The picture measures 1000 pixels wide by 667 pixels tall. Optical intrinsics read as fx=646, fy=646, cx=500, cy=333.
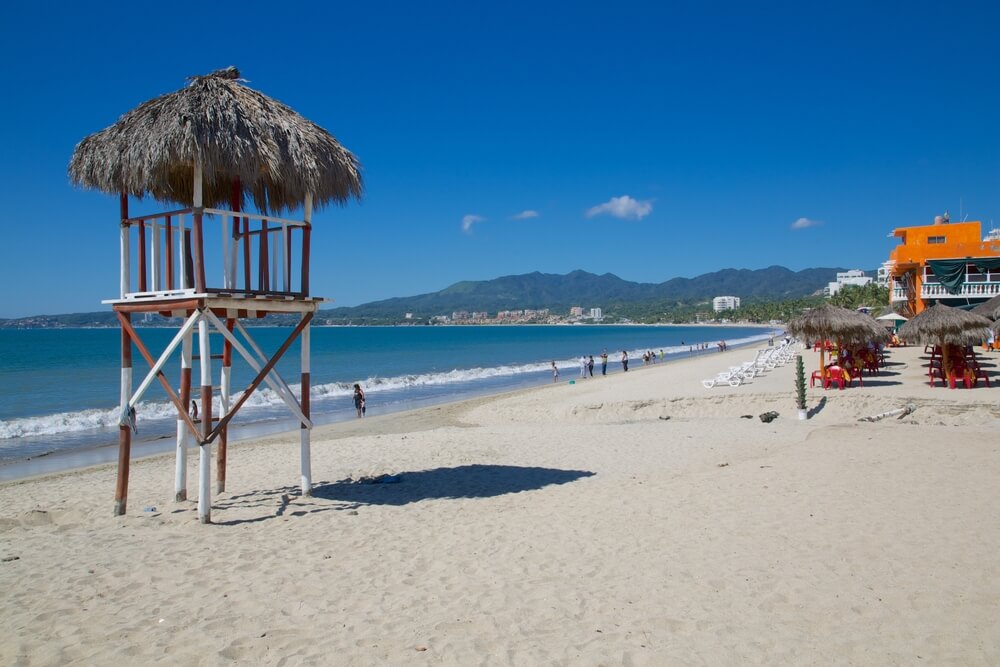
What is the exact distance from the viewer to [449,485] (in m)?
8.89

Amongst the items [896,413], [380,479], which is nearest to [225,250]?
[380,479]

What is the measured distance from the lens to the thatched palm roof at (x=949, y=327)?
15477mm

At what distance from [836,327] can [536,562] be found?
14164 millimetres

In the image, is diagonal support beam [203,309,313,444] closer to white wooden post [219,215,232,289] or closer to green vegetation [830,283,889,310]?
white wooden post [219,215,232,289]

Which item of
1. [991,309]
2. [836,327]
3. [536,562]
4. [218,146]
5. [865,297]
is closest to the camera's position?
[536,562]

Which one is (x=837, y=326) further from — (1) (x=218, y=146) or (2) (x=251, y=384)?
(1) (x=218, y=146)

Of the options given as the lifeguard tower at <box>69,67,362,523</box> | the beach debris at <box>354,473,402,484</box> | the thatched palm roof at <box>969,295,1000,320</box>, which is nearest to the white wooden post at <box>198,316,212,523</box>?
the lifeguard tower at <box>69,67,362,523</box>

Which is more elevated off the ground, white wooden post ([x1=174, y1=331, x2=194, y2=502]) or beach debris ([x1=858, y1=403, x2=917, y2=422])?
white wooden post ([x1=174, y1=331, x2=194, y2=502])

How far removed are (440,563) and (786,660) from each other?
280 centimetres

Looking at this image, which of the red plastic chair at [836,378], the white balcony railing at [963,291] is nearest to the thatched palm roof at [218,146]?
the red plastic chair at [836,378]

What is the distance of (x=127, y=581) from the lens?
197 inches

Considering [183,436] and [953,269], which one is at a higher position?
[953,269]

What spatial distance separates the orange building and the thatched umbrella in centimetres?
1698

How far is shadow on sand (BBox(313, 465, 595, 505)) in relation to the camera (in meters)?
8.17
